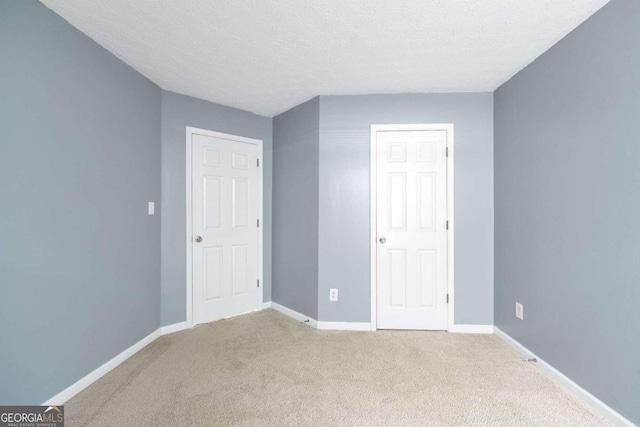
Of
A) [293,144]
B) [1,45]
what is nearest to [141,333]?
[1,45]

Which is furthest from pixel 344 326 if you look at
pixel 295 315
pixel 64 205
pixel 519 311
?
pixel 64 205

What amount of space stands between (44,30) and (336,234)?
2.47 m

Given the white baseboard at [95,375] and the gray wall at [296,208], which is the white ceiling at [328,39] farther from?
the white baseboard at [95,375]

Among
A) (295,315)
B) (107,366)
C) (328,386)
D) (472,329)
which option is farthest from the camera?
(295,315)

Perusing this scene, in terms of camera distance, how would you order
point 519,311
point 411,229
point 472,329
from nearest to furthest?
point 519,311 → point 472,329 → point 411,229

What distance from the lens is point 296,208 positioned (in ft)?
9.91

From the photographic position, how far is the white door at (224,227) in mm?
2803

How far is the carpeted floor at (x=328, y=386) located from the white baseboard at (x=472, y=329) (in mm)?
79

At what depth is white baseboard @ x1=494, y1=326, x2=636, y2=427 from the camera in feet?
4.71

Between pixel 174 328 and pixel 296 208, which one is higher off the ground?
pixel 296 208

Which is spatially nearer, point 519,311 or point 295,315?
point 519,311

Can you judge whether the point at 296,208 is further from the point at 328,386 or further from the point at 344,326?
the point at 328,386

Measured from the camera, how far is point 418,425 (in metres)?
1.44

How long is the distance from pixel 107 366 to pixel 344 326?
6.35 ft
